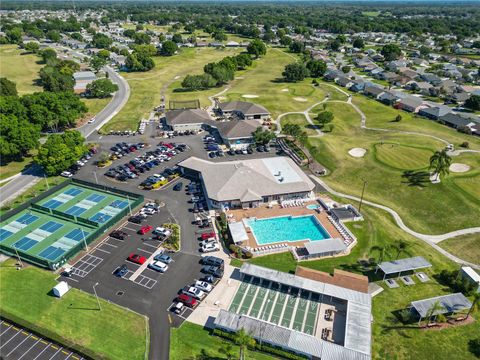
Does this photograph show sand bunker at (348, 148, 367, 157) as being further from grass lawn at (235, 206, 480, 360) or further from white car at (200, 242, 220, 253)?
white car at (200, 242, 220, 253)

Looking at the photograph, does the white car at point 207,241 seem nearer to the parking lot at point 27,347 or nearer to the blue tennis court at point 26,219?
the parking lot at point 27,347

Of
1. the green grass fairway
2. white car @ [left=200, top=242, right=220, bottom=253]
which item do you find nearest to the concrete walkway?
the green grass fairway

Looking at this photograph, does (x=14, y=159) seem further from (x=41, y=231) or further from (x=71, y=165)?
(x=41, y=231)

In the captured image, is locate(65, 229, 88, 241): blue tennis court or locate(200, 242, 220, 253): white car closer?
locate(200, 242, 220, 253): white car

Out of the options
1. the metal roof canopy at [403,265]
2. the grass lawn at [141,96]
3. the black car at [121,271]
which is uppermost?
the metal roof canopy at [403,265]

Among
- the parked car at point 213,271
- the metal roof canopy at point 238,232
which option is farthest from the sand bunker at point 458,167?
the parked car at point 213,271

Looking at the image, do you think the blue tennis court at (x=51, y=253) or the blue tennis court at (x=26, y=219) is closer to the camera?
the blue tennis court at (x=51, y=253)

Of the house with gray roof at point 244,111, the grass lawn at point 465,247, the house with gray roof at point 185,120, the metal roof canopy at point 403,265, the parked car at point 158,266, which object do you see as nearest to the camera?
the metal roof canopy at point 403,265
